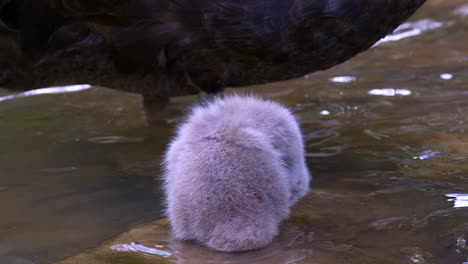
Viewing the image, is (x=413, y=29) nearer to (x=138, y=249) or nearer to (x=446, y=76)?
(x=446, y=76)

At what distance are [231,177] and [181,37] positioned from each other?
122cm

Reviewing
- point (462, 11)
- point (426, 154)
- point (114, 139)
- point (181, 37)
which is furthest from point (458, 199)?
point (462, 11)

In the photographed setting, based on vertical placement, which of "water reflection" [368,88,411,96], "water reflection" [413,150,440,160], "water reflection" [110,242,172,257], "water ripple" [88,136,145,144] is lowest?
"water ripple" [88,136,145,144]

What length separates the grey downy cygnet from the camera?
251 centimetres

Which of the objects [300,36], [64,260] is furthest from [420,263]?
[300,36]

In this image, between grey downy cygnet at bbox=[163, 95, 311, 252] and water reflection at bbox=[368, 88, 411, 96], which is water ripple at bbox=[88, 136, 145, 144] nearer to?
grey downy cygnet at bbox=[163, 95, 311, 252]

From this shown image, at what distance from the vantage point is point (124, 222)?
9.71ft

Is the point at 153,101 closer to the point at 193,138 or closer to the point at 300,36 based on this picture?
the point at 300,36

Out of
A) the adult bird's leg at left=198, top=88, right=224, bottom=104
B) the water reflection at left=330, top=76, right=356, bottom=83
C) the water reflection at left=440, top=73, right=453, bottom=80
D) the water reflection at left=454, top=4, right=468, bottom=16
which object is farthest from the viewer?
the water reflection at left=454, top=4, right=468, bottom=16

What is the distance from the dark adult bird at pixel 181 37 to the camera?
3.47 meters

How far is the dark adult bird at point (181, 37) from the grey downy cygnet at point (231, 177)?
0.74 m

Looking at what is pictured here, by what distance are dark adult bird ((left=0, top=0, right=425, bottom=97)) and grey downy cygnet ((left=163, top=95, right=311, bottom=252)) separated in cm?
74

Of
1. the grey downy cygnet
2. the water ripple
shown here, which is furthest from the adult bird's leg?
the grey downy cygnet

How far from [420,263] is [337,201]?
0.75m
